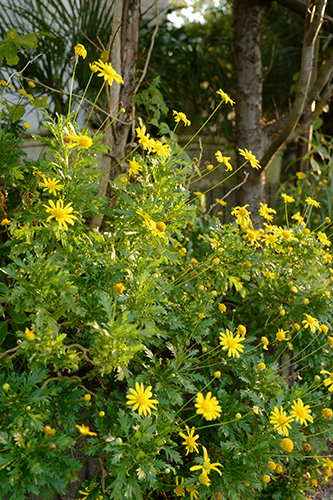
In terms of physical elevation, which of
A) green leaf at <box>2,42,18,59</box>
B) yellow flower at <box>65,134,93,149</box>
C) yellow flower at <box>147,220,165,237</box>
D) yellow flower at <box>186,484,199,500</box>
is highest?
green leaf at <box>2,42,18,59</box>

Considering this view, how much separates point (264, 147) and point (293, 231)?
103 cm

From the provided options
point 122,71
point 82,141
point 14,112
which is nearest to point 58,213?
point 82,141

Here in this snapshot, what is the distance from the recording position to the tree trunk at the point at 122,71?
176 centimetres

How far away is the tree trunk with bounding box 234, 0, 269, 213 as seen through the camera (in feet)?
7.95

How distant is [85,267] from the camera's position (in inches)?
44.2

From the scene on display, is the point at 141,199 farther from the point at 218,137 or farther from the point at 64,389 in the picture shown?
the point at 218,137

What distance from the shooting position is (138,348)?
94 centimetres

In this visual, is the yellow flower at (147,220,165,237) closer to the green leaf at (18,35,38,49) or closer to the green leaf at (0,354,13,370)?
the green leaf at (0,354,13,370)

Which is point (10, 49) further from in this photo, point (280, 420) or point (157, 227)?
point (280, 420)

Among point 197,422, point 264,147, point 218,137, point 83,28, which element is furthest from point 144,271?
point 218,137

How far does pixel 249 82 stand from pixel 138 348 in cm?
198

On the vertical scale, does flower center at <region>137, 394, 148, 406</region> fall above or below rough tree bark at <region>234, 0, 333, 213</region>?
below

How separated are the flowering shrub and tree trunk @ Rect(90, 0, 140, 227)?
1.44 ft

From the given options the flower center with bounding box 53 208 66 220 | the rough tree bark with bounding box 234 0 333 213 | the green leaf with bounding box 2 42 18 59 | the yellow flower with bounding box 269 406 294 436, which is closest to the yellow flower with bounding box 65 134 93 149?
the flower center with bounding box 53 208 66 220
